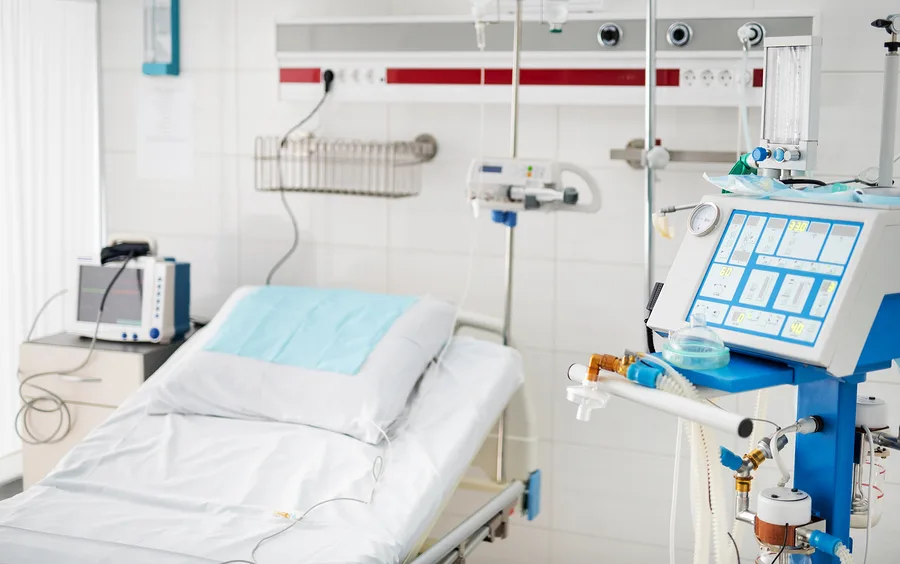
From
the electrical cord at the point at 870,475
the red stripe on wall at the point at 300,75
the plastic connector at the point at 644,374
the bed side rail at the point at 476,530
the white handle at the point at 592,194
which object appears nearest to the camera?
the plastic connector at the point at 644,374

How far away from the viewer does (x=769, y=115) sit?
1.78 m

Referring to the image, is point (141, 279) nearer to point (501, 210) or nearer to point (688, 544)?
point (501, 210)

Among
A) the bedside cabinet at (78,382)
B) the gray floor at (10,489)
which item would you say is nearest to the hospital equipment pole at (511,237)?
the bedside cabinet at (78,382)

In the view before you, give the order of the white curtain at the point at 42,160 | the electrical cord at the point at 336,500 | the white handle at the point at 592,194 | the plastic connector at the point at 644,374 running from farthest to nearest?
the white curtain at the point at 42,160
the white handle at the point at 592,194
the electrical cord at the point at 336,500
the plastic connector at the point at 644,374

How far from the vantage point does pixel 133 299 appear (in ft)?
10.2

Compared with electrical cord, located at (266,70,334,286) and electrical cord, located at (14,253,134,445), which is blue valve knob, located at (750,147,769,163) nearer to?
electrical cord, located at (266,70,334,286)

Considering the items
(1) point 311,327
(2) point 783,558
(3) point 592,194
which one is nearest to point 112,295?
(1) point 311,327

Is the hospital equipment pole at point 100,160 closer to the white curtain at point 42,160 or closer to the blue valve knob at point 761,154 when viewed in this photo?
the white curtain at point 42,160

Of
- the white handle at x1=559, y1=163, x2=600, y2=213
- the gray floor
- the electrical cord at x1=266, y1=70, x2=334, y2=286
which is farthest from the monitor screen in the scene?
the white handle at x1=559, y1=163, x2=600, y2=213

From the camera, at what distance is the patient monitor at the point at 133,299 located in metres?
3.09

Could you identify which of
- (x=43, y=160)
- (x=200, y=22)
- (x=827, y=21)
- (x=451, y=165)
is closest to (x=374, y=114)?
(x=451, y=165)

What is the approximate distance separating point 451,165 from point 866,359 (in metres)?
1.77

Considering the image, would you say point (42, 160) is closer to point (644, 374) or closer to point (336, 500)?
point (336, 500)

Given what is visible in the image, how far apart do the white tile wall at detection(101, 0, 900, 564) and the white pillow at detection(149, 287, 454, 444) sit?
0.40 metres
